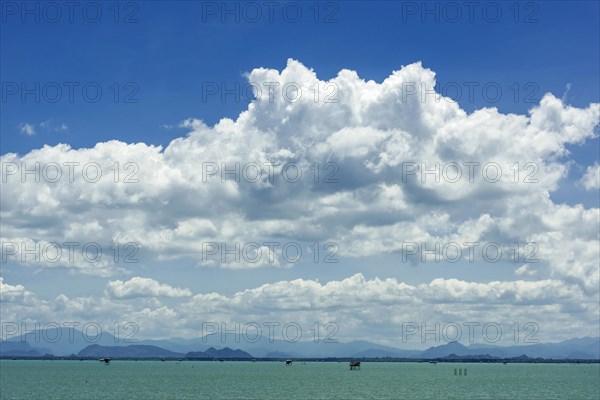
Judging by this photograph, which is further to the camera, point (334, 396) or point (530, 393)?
point (530, 393)

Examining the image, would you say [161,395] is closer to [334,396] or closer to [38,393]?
[38,393]

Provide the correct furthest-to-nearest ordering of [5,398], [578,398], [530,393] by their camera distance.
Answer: [530,393] < [578,398] < [5,398]

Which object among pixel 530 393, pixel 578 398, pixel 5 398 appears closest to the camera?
pixel 5 398

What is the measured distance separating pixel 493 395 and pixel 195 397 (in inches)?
2659

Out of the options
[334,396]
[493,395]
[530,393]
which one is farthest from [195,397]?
[530,393]

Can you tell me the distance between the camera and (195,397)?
139750 millimetres

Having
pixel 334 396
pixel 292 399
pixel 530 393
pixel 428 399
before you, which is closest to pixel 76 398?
pixel 292 399

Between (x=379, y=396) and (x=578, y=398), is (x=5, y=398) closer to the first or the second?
(x=379, y=396)

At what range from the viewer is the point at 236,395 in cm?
14650

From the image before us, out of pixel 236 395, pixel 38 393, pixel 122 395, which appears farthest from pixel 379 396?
pixel 38 393

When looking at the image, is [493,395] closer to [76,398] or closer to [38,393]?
[76,398]

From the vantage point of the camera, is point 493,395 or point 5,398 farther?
point 493,395

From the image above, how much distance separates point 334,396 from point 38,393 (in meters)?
67.5

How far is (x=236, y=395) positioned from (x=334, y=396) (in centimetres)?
2181
